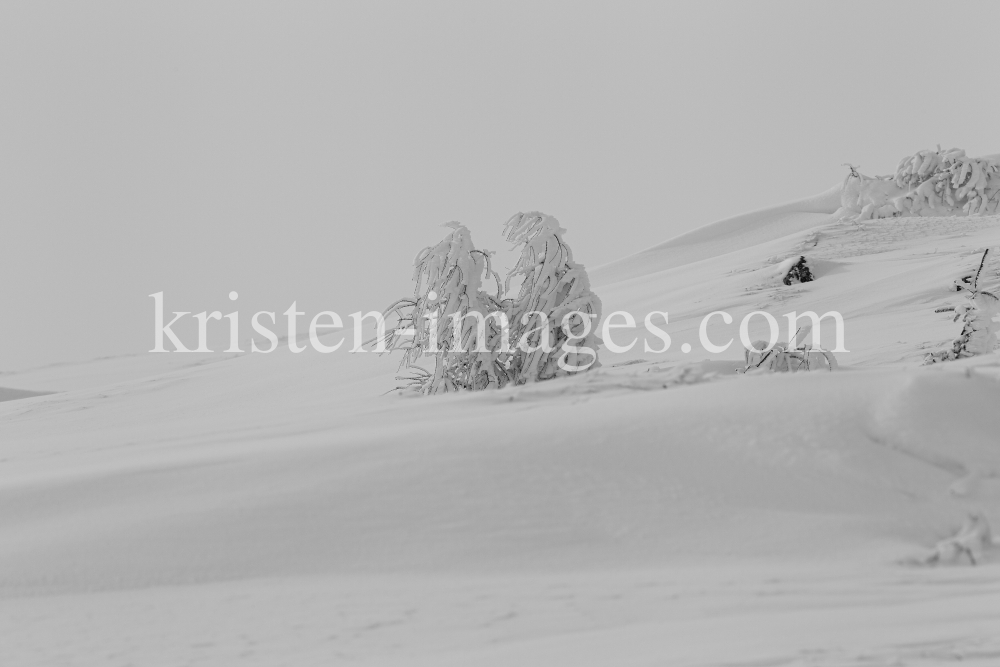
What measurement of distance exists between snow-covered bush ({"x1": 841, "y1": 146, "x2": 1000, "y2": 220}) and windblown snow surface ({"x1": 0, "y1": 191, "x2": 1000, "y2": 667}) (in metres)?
12.1

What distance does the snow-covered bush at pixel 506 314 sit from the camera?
28.0ft

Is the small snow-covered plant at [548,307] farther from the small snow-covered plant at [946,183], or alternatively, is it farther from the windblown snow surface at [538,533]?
the small snow-covered plant at [946,183]

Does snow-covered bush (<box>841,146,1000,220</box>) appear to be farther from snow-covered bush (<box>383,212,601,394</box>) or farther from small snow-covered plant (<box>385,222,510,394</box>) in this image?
small snow-covered plant (<box>385,222,510,394</box>)

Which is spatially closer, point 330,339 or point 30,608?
point 30,608

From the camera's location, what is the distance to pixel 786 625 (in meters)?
2.97

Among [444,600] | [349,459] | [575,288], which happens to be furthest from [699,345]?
[444,600]

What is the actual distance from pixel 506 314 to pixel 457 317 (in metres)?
0.41

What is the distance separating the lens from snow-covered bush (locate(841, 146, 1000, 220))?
16781 millimetres

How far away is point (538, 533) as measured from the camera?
365 cm

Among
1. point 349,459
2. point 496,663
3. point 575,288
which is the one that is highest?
point 575,288

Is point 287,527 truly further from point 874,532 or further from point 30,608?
point 874,532

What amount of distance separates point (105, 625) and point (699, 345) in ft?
28.3

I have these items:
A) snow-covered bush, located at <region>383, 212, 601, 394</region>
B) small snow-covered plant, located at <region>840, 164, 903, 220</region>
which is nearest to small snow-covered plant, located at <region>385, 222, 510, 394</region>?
snow-covered bush, located at <region>383, 212, 601, 394</region>

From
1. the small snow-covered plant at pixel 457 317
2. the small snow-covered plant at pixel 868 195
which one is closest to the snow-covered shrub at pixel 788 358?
the small snow-covered plant at pixel 457 317
